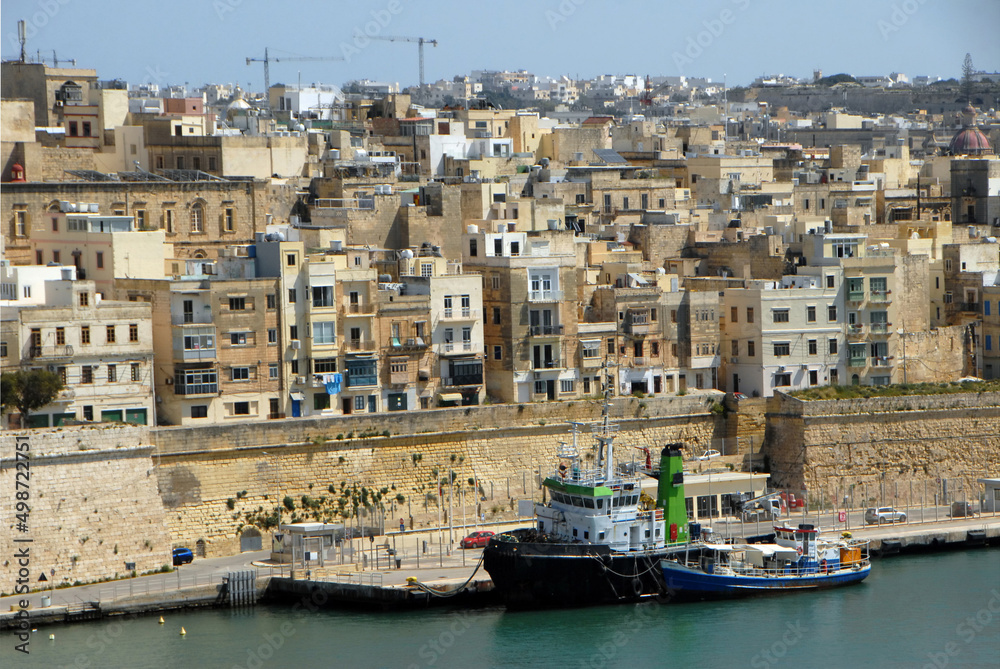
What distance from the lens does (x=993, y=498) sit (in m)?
45.5

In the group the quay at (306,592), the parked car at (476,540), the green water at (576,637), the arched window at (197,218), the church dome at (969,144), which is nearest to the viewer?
the green water at (576,637)

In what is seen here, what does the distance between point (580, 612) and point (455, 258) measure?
13.3 metres

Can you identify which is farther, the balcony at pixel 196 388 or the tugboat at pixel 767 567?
the balcony at pixel 196 388

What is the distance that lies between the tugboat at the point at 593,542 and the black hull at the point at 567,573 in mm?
17

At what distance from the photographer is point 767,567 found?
39781 millimetres

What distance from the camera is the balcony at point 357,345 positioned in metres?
43.8

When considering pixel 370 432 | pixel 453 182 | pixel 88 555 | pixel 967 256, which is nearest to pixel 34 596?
pixel 88 555

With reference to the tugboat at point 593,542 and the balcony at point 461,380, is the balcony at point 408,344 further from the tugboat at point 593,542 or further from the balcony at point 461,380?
the tugboat at point 593,542

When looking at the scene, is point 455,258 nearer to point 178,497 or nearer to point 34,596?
point 178,497

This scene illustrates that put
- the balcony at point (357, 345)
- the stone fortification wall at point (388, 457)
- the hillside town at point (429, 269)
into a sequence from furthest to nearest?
the balcony at point (357, 345)
the hillside town at point (429, 269)
the stone fortification wall at point (388, 457)

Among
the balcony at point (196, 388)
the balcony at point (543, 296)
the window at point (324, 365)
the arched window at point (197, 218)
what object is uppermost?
the arched window at point (197, 218)

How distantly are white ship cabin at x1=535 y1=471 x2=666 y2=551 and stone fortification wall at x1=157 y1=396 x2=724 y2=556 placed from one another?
13.2ft

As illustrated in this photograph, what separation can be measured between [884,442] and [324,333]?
12490 millimetres

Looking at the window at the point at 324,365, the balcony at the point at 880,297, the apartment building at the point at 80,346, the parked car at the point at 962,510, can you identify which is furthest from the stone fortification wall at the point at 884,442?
the apartment building at the point at 80,346
